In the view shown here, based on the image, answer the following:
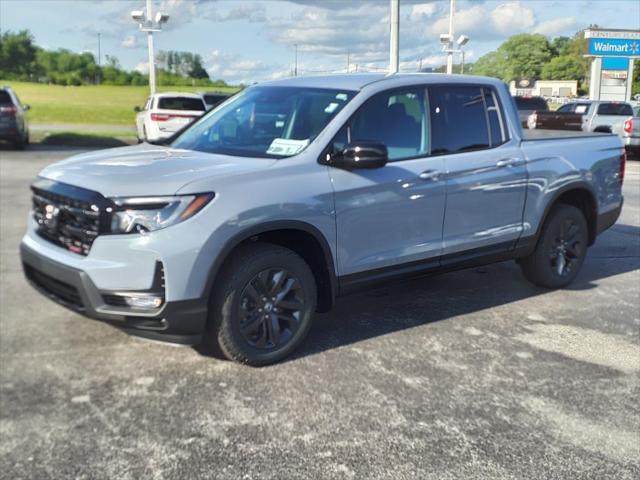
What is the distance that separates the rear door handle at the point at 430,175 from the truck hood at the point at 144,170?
1164mm

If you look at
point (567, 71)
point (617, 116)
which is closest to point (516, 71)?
point (567, 71)

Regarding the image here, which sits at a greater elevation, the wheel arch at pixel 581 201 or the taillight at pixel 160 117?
the taillight at pixel 160 117

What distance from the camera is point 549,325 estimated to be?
5234mm

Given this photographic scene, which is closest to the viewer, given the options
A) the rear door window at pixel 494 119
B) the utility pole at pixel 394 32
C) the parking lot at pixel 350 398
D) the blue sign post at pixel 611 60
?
the parking lot at pixel 350 398

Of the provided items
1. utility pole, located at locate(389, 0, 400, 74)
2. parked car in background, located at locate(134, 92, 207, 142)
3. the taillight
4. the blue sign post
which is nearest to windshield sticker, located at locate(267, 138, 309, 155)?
utility pole, located at locate(389, 0, 400, 74)

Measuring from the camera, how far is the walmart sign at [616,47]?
131ft

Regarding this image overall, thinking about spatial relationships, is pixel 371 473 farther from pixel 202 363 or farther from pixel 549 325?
pixel 549 325

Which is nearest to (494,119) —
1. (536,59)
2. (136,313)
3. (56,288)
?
(136,313)

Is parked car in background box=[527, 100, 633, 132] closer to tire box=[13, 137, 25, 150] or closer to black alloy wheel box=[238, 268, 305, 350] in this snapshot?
tire box=[13, 137, 25, 150]

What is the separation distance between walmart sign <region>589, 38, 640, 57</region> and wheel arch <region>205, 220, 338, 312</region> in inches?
1582

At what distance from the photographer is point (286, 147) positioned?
4.47m

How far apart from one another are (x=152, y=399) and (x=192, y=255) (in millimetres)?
819

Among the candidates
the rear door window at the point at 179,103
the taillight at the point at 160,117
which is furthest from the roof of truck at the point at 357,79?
the rear door window at the point at 179,103

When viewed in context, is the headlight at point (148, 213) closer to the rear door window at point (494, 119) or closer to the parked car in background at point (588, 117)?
the rear door window at point (494, 119)
